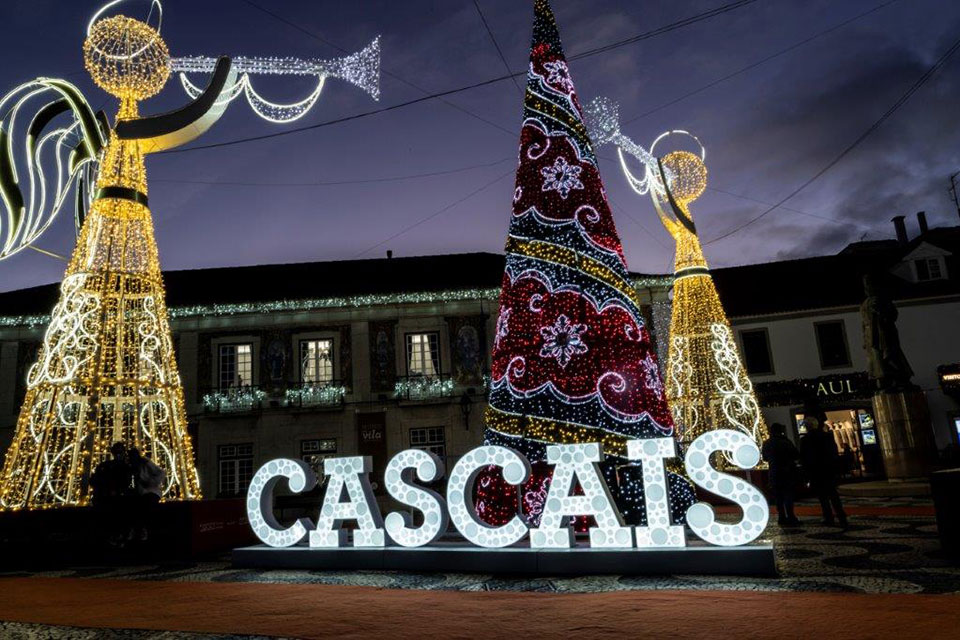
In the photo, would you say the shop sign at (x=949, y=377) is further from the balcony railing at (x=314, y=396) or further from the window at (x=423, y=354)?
the balcony railing at (x=314, y=396)

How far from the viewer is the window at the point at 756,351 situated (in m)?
22.9

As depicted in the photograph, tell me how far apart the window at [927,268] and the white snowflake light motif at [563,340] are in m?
22.1

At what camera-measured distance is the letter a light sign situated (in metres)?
5.68

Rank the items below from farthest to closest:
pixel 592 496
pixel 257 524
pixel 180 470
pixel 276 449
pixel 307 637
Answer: pixel 276 449 → pixel 180 470 → pixel 257 524 → pixel 592 496 → pixel 307 637

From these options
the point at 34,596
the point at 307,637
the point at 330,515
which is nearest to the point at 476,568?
the point at 330,515

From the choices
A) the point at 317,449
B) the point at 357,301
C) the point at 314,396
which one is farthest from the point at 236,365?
the point at 357,301

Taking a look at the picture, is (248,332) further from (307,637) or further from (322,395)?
(307,637)

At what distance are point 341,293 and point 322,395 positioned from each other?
3663 mm

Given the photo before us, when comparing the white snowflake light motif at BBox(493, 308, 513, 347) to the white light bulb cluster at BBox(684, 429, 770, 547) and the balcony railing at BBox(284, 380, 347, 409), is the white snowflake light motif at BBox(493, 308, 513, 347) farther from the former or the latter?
the balcony railing at BBox(284, 380, 347, 409)

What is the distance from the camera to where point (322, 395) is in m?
20.7

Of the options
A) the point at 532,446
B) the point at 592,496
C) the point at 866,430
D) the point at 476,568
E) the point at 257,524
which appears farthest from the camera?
the point at 866,430

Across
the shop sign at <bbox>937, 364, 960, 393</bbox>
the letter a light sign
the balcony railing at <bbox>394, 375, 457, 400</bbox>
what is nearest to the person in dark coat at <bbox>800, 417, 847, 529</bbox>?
the letter a light sign

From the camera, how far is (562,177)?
7.68 m

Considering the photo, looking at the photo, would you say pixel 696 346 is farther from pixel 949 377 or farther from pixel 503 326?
pixel 949 377
